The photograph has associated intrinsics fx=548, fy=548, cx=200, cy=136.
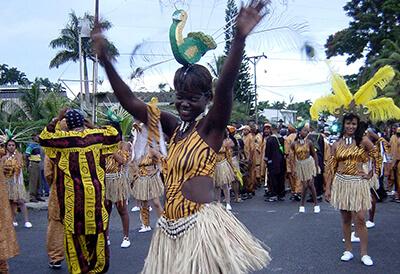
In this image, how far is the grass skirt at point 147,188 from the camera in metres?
8.86

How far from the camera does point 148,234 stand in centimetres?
918

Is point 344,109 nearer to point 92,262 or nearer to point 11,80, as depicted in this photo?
point 92,262

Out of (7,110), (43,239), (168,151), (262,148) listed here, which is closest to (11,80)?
(7,110)

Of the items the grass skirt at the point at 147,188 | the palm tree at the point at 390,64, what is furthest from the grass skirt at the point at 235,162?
the palm tree at the point at 390,64

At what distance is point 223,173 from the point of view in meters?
11.8

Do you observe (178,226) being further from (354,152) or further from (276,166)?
(276,166)

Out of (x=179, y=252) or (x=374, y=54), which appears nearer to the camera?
(x=179, y=252)

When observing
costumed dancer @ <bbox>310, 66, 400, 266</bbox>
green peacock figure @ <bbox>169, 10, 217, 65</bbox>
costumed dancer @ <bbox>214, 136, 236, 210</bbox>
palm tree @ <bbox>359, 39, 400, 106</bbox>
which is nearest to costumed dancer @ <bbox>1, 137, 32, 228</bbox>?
costumed dancer @ <bbox>214, 136, 236, 210</bbox>

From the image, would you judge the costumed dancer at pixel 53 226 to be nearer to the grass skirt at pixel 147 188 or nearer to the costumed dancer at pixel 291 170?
the grass skirt at pixel 147 188

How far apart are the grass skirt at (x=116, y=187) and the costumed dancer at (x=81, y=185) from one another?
1.83m

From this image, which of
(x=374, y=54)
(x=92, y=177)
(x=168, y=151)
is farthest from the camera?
(x=374, y=54)

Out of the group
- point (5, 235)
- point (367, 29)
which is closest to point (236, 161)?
point (5, 235)

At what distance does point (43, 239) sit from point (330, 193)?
15.8 feet

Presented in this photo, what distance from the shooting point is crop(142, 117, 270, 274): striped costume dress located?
9.77 ft
